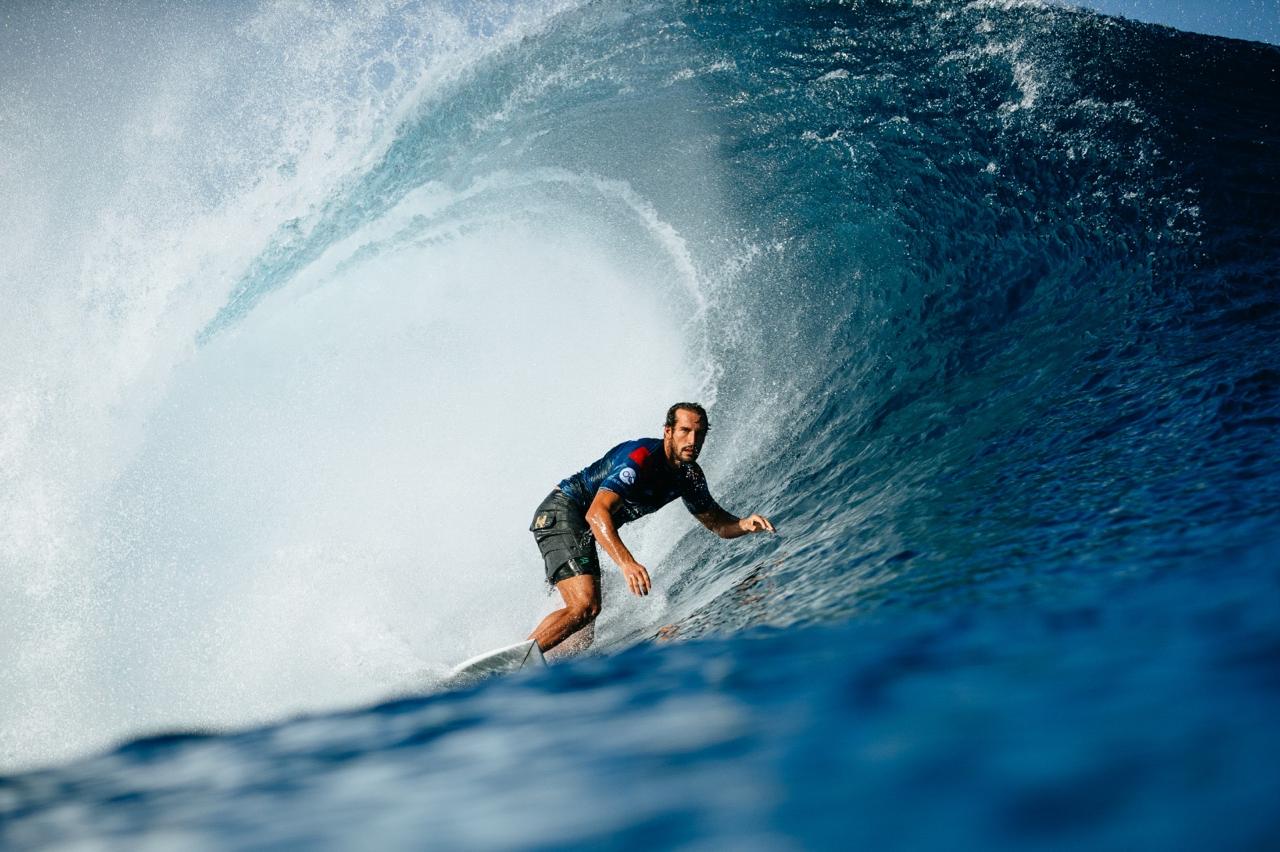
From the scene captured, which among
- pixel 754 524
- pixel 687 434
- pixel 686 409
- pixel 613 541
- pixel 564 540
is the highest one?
pixel 686 409

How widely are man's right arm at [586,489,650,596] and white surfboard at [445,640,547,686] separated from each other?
0.63 metres

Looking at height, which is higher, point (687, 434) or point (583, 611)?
point (687, 434)

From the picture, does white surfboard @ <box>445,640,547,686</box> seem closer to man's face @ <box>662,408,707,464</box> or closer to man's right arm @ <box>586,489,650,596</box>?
man's right arm @ <box>586,489,650,596</box>

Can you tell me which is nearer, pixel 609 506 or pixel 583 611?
pixel 609 506

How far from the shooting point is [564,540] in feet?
14.3

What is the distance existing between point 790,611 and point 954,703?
1.12m

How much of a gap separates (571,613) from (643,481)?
2.80ft

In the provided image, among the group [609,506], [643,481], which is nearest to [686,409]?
[643,481]

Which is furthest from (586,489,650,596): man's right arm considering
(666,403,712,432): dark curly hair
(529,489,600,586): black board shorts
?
(666,403,712,432): dark curly hair

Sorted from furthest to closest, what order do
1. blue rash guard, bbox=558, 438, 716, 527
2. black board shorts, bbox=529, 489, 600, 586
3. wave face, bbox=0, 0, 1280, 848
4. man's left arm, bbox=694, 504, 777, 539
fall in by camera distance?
man's left arm, bbox=694, 504, 777, 539
black board shorts, bbox=529, 489, 600, 586
blue rash guard, bbox=558, 438, 716, 527
wave face, bbox=0, 0, 1280, 848

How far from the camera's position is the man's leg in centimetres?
400

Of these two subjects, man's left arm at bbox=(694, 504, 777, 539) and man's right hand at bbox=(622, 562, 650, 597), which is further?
man's left arm at bbox=(694, 504, 777, 539)

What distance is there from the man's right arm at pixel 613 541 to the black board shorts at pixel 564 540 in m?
0.42

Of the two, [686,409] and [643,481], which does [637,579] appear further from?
[686,409]
